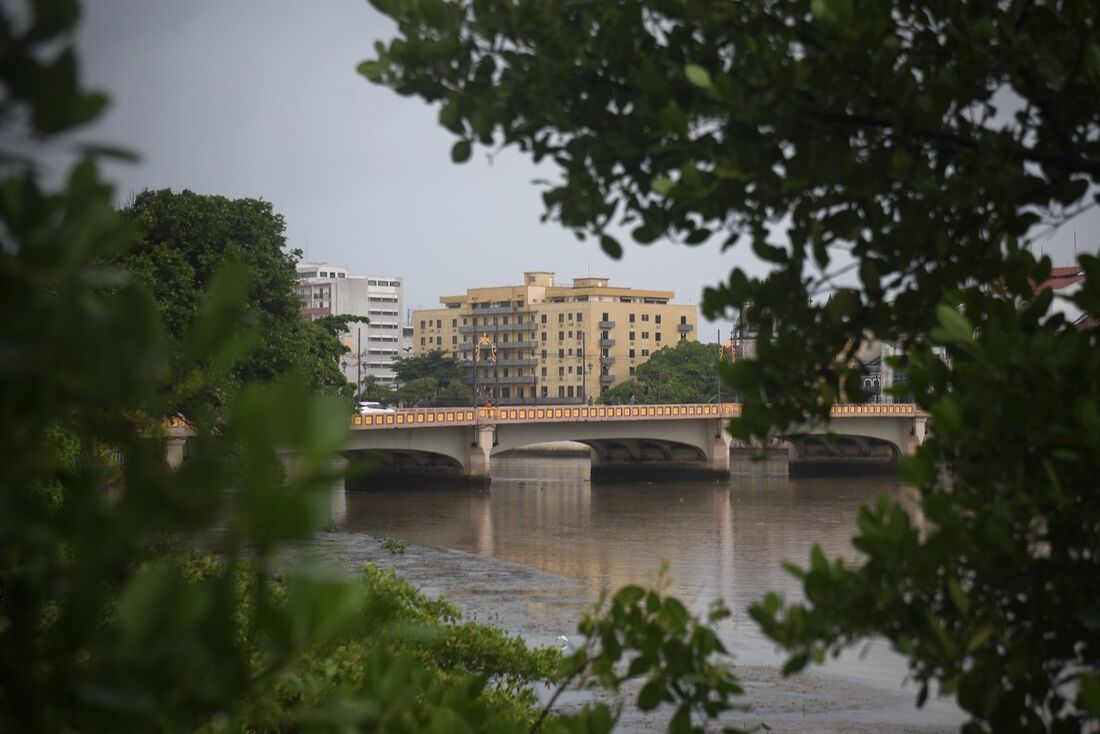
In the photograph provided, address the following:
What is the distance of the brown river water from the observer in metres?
16.5

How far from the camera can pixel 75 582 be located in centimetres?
105

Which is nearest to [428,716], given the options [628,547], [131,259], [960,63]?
[960,63]

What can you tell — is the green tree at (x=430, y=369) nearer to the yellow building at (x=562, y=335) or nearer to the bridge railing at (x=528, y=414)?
the yellow building at (x=562, y=335)

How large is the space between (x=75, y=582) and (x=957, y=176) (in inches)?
92.8

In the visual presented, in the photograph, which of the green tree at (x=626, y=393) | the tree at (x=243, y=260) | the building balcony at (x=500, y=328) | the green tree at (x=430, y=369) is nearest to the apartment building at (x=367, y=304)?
the building balcony at (x=500, y=328)

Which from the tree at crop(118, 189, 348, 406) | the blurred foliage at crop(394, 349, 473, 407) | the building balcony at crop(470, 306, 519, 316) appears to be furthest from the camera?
the building balcony at crop(470, 306, 519, 316)

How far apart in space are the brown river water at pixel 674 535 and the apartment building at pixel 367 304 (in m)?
66.4

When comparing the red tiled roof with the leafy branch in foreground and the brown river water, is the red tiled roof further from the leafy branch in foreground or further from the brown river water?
the brown river water

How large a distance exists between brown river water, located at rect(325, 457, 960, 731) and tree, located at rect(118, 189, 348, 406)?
4707 millimetres

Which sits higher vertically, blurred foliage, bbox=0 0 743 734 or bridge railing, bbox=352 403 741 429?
bridge railing, bbox=352 403 741 429

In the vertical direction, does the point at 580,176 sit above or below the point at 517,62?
below

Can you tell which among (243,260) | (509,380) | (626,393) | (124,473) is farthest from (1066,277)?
(509,380)

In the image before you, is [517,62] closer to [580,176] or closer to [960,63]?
[580,176]

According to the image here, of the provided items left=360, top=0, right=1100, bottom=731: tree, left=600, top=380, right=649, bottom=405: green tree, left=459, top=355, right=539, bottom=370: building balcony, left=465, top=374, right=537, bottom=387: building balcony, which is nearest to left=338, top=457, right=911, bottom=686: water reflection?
left=360, top=0, right=1100, bottom=731: tree
